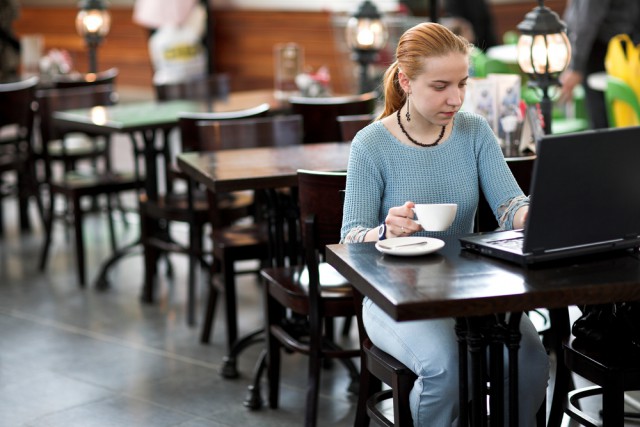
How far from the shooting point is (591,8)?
616 centimetres

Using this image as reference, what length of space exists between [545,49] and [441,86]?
56.3 inches

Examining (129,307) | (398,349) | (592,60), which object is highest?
(592,60)

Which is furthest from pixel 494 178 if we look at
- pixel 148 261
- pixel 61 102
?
pixel 61 102

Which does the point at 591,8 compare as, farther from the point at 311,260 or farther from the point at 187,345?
the point at 311,260

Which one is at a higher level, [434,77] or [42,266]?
[434,77]

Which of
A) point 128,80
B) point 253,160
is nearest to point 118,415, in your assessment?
point 253,160

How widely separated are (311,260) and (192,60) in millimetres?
5995

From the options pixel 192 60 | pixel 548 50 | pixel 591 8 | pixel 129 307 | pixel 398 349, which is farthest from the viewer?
pixel 192 60

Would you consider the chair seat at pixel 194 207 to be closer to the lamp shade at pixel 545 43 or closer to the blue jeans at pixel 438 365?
the lamp shade at pixel 545 43

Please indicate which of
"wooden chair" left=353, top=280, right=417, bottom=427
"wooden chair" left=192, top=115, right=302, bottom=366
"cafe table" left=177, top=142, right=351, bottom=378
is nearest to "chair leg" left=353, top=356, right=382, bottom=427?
"wooden chair" left=353, top=280, right=417, bottom=427

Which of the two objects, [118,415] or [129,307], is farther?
[129,307]

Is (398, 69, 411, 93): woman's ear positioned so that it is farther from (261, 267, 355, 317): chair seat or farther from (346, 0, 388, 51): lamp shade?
(346, 0, 388, 51): lamp shade

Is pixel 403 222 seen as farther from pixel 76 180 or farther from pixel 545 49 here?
pixel 76 180

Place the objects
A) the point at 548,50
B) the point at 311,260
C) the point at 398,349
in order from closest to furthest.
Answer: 1. the point at 398,349
2. the point at 311,260
3. the point at 548,50
